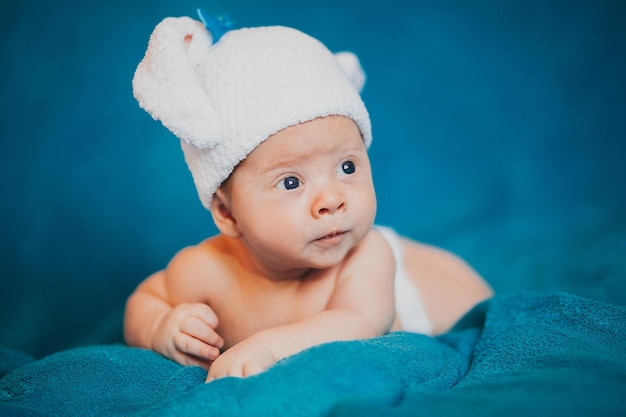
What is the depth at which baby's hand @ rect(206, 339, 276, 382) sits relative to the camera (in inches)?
40.8

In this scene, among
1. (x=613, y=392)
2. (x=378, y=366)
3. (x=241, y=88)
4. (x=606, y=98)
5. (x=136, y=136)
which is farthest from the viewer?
(x=606, y=98)

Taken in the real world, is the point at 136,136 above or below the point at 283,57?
above

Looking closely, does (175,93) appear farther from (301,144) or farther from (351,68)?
(351,68)

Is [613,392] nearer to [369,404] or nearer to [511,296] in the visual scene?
[369,404]

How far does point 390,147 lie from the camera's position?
92.9 inches

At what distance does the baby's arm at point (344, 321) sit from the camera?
1.06 meters

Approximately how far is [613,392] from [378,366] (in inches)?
11.8

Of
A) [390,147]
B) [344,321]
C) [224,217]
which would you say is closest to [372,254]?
[344,321]

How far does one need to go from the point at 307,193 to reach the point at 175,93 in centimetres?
26

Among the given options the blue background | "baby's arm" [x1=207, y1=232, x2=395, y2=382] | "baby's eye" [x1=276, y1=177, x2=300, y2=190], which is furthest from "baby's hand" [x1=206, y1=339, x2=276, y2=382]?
the blue background

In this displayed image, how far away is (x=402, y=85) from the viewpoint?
7.80ft

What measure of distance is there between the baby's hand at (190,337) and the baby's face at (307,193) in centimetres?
16

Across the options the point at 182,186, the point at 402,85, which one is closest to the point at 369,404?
the point at 182,186

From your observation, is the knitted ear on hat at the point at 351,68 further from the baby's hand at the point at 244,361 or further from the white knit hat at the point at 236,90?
the baby's hand at the point at 244,361
